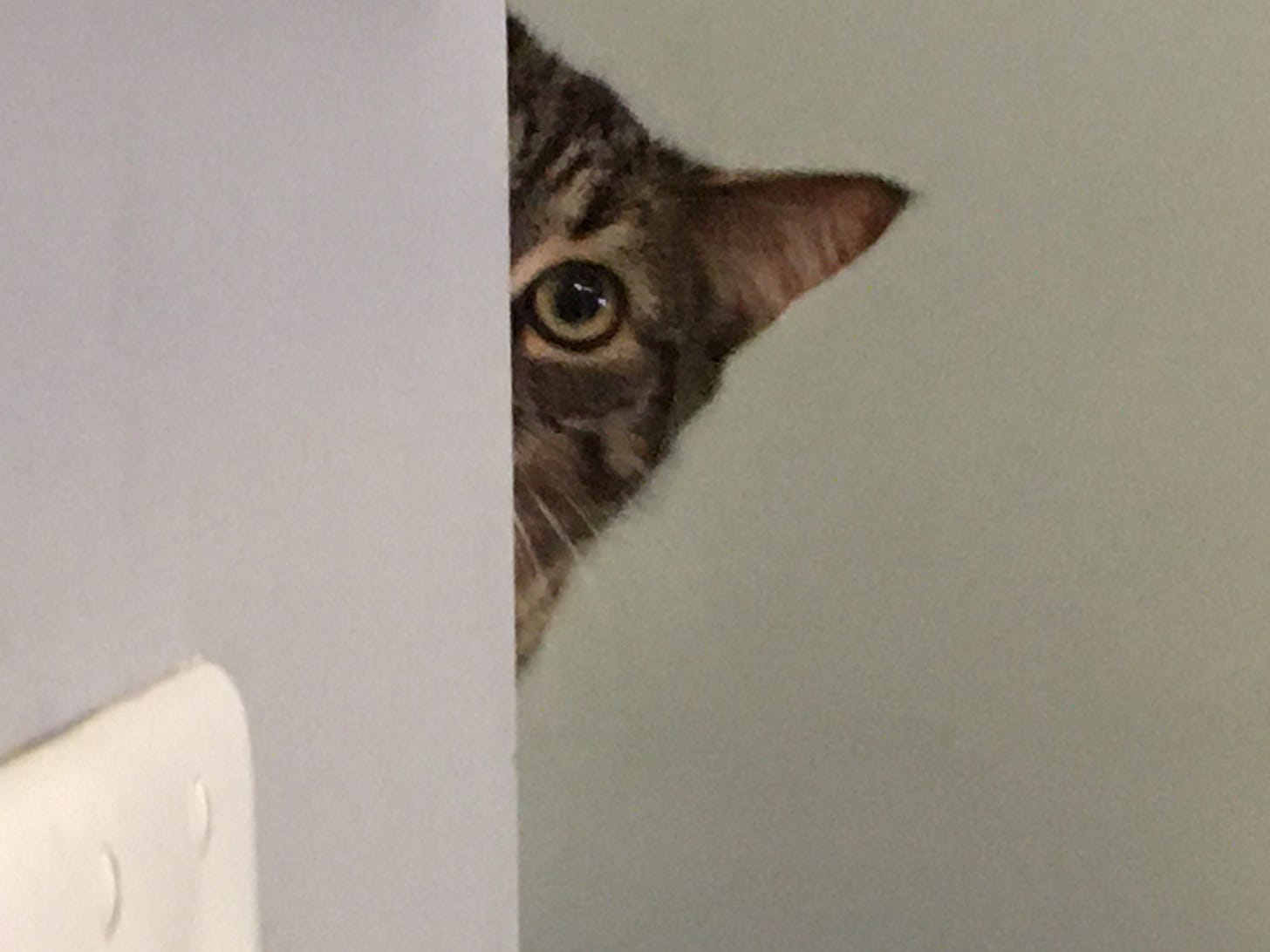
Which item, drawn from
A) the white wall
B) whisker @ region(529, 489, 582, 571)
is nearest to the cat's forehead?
whisker @ region(529, 489, 582, 571)

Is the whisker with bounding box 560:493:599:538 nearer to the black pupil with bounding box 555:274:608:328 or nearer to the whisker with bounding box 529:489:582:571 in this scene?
the whisker with bounding box 529:489:582:571

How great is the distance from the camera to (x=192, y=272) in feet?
0.88

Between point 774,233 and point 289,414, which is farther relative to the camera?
Answer: point 774,233

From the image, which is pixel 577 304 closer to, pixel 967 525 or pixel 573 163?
pixel 573 163

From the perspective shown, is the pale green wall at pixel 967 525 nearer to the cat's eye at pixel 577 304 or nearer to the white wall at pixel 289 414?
the cat's eye at pixel 577 304

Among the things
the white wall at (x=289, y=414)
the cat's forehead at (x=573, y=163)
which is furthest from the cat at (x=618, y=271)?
the white wall at (x=289, y=414)

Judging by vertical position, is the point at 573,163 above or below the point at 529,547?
above

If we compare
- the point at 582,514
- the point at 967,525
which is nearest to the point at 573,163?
the point at 582,514

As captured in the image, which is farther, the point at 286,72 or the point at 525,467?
the point at 525,467

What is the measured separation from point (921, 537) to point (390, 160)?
29.0 inches

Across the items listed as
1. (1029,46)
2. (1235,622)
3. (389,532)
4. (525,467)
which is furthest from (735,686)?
(389,532)

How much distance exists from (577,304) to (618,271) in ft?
0.14

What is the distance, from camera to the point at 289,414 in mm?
311

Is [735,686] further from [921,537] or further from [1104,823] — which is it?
[1104,823]
